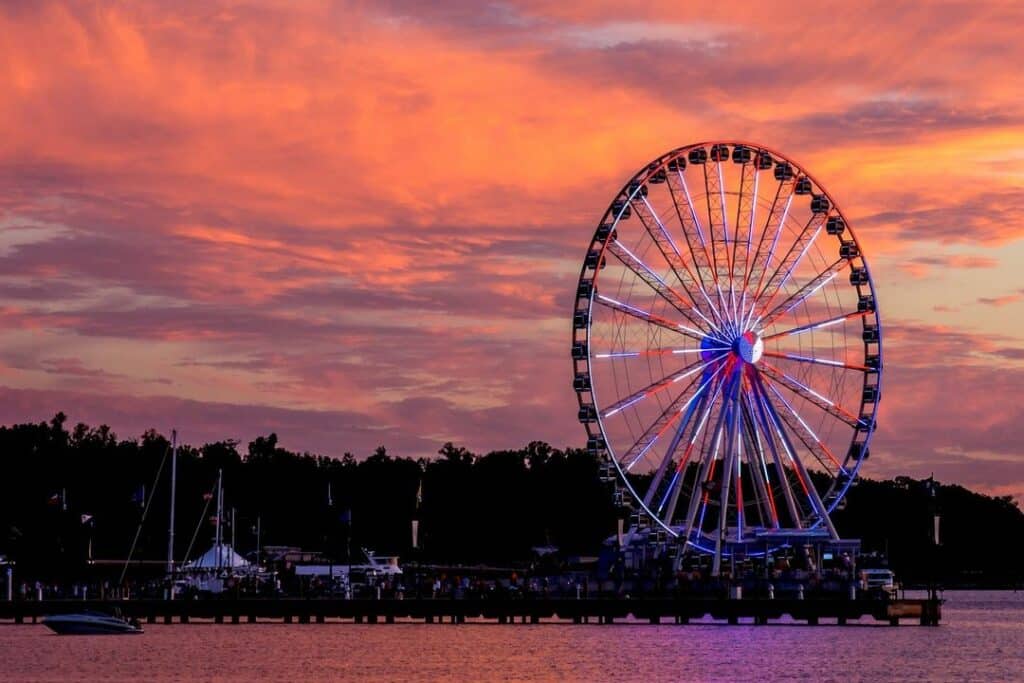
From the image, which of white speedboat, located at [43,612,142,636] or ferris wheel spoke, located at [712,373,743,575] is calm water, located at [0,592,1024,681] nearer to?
white speedboat, located at [43,612,142,636]

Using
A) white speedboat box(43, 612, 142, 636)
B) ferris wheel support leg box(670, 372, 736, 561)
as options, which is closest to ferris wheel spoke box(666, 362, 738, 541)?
ferris wheel support leg box(670, 372, 736, 561)

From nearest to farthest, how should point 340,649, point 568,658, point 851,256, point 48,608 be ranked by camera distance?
point 568,658 → point 340,649 → point 851,256 → point 48,608

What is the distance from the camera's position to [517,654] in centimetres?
10225

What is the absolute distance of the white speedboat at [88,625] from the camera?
112 meters

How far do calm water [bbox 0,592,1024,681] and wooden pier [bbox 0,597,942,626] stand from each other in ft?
3.68

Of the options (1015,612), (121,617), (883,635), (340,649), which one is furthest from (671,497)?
(1015,612)

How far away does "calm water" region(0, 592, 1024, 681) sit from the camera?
9000 cm

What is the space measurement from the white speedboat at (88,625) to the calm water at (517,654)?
65 centimetres

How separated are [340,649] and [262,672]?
14705 mm

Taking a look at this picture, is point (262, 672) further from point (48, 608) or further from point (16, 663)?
point (48, 608)

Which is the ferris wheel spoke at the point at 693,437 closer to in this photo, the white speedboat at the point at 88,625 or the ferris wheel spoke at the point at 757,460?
the ferris wheel spoke at the point at 757,460

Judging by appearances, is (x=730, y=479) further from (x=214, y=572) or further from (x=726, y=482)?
(x=214, y=572)

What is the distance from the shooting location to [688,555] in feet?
394

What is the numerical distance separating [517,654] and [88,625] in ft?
81.4
